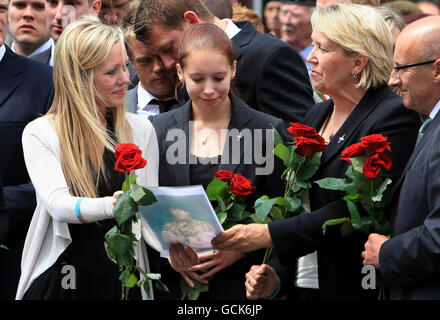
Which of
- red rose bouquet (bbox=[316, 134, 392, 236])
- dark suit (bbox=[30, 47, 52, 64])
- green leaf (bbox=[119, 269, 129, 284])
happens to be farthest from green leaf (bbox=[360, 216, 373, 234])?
dark suit (bbox=[30, 47, 52, 64])

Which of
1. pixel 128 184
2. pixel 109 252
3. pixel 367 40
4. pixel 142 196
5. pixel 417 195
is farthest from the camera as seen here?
pixel 367 40

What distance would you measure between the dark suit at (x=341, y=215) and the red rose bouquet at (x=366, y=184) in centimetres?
13

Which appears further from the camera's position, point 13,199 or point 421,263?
point 13,199

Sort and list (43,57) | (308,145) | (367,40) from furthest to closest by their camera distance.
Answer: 1. (43,57)
2. (367,40)
3. (308,145)

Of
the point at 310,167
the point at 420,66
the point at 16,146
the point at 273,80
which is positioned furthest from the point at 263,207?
the point at 16,146

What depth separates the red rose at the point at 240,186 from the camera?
165 inches

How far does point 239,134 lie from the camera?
459 cm

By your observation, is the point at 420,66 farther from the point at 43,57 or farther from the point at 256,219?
the point at 43,57

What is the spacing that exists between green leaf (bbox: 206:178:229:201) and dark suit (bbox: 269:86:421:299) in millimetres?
309

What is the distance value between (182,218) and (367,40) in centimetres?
139

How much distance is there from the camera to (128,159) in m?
3.91
